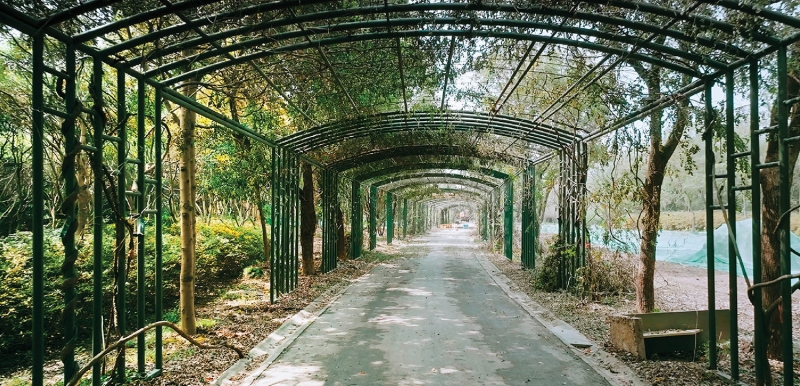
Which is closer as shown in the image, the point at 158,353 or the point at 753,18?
the point at 753,18

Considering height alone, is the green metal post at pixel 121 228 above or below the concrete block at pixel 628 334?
above

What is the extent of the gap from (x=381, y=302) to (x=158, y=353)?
486cm

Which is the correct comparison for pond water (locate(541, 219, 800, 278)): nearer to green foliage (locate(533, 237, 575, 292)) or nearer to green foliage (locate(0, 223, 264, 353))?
green foliage (locate(533, 237, 575, 292))

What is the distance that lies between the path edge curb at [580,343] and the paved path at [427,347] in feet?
0.34

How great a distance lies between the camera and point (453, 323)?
7.13 metres

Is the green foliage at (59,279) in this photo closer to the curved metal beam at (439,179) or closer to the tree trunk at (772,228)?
the tree trunk at (772,228)

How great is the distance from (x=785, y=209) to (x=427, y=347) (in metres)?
3.73

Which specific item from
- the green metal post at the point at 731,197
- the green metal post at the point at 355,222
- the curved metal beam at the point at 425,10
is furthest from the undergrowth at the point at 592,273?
the green metal post at the point at 355,222

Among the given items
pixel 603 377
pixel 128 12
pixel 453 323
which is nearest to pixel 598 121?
pixel 453 323

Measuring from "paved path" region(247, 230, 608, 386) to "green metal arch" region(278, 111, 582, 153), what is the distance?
128 inches

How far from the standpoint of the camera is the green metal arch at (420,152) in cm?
1330

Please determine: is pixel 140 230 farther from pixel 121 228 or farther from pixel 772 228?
pixel 772 228

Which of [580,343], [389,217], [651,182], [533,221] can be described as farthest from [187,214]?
[389,217]

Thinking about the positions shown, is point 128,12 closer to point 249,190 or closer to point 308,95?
point 308,95
